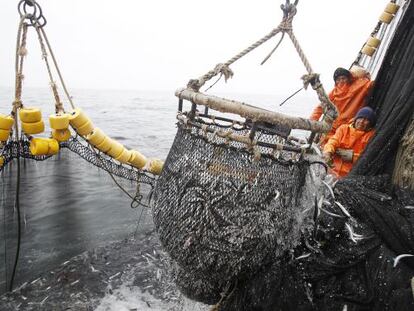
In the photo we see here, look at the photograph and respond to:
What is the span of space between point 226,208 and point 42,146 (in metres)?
3.56

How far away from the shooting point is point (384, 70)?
159 inches

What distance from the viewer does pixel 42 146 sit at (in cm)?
456

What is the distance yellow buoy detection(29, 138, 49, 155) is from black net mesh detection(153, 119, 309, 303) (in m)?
3.13

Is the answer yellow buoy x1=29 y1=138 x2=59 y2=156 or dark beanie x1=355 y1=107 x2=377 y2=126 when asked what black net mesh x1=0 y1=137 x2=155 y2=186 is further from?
dark beanie x1=355 y1=107 x2=377 y2=126

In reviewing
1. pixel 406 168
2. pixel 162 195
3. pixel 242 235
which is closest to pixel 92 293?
pixel 162 195

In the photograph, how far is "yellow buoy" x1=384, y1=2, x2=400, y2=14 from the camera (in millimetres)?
4988

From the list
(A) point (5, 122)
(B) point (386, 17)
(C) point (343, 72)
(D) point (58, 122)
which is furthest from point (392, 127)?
(A) point (5, 122)

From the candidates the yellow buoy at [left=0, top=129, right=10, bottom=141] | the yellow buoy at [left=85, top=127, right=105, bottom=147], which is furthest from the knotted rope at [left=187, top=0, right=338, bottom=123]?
the yellow buoy at [left=85, top=127, right=105, bottom=147]

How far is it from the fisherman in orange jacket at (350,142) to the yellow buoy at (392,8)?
2146 mm

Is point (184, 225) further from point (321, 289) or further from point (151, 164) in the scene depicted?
point (151, 164)

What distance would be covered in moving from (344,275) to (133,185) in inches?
324

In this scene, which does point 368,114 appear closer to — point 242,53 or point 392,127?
point 392,127

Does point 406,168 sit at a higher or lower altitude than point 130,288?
higher

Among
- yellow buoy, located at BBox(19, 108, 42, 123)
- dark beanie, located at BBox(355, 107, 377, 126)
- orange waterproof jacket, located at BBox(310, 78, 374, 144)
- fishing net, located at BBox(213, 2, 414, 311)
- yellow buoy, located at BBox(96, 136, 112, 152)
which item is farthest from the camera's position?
yellow buoy, located at BBox(96, 136, 112, 152)
